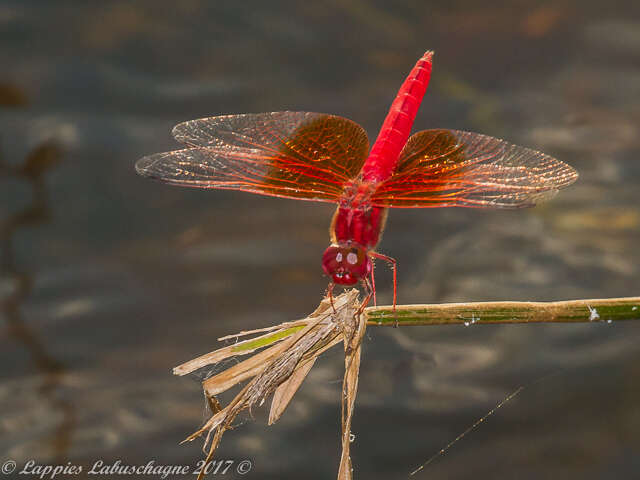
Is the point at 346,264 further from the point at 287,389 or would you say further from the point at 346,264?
the point at 287,389

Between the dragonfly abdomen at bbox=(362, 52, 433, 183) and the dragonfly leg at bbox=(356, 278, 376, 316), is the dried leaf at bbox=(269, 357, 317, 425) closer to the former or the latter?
the dragonfly leg at bbox=(356, 278, 376, 316)

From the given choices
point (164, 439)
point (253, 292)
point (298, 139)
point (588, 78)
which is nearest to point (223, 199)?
point (253, 292)

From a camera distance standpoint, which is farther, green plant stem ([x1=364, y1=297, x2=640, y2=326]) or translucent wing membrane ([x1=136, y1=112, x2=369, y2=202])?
translucent wing membrane ([x1=136, y1=112, x2=369, y2=202])

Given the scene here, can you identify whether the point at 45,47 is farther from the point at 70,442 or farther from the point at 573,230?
the point at 573,230

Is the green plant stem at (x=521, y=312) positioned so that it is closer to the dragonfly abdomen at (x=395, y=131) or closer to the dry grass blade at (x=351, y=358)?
the dry grass blade at (x=351, y=358)

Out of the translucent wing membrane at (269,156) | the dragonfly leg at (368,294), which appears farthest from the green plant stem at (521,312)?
the translucent wing membrane at (269,156)

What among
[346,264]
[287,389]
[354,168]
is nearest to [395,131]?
[354,168]

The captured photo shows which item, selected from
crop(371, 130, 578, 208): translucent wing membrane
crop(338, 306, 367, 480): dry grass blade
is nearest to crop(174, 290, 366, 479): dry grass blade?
crop(338, 306, 367, 480): dry grass blade
